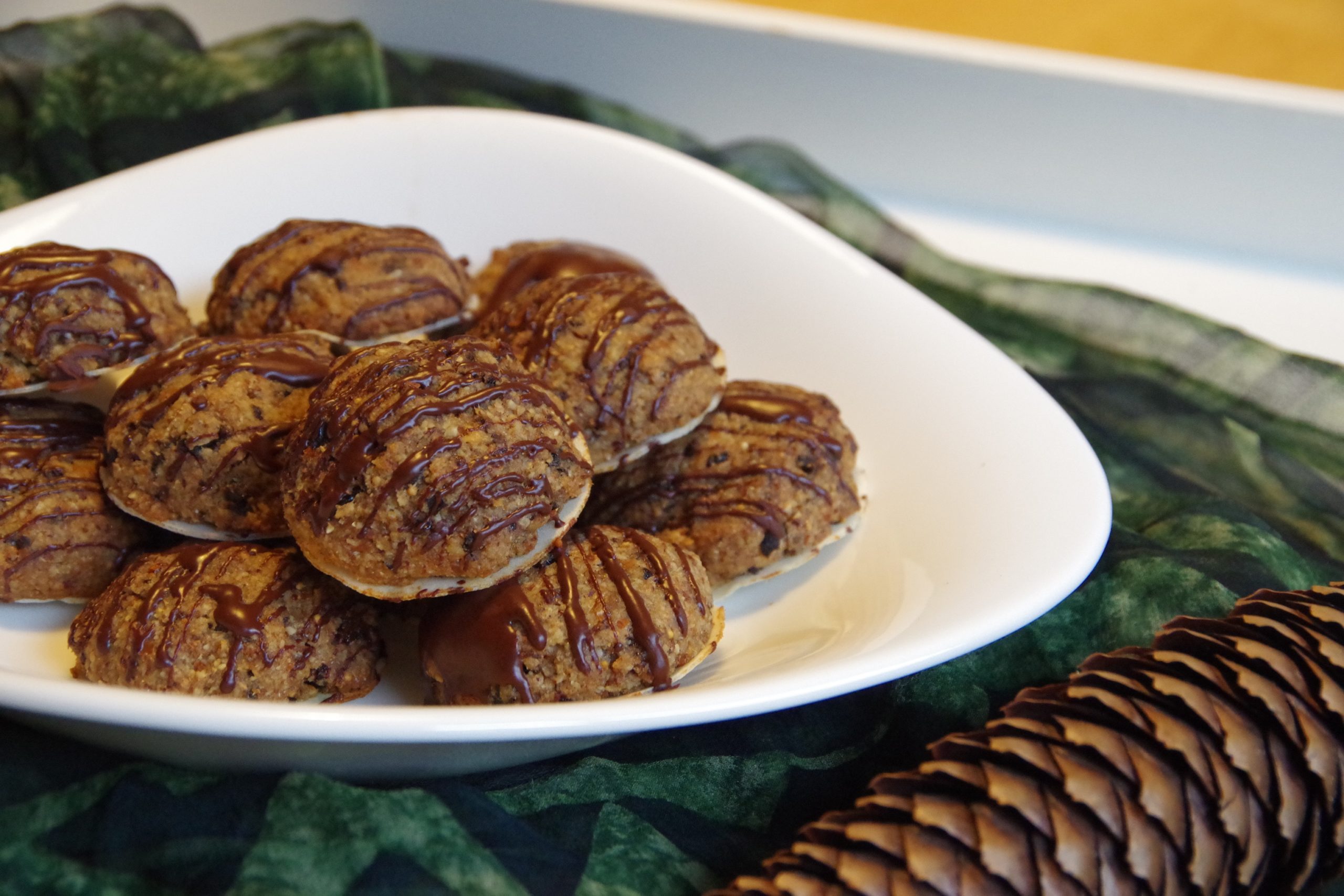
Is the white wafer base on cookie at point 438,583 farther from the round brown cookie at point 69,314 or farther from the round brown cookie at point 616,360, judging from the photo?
the round brown cookie at point 69,314

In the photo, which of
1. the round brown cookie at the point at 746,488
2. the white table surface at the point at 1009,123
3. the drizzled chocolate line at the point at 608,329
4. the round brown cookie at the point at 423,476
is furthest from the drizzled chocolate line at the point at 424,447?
the white table surface at the point at 1009,123

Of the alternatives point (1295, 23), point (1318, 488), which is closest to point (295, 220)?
point (1318, 488)

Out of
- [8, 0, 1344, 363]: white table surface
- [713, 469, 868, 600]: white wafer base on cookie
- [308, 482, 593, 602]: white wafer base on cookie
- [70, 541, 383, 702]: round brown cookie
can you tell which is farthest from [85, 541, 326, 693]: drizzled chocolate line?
[8, 0, 1344, 363]: white table surface

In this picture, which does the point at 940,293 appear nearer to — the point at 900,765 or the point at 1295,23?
the point at 900,765

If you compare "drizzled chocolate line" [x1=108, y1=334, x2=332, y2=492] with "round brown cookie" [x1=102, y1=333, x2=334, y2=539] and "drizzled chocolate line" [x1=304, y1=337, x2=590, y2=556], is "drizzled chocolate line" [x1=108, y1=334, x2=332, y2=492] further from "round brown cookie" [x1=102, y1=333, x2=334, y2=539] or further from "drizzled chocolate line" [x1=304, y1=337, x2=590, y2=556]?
"drizzled chocolate line" [x1=304, y1=337, x2=590, y2=556]

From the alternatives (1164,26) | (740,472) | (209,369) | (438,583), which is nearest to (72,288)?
(209,369)

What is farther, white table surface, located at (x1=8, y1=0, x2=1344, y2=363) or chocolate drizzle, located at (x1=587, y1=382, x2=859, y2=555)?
white table surface, located at (x1=8, y1=0, x2=1344, y2=363)

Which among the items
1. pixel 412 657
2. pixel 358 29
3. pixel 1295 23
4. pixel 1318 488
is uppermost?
pixel 1295 23
